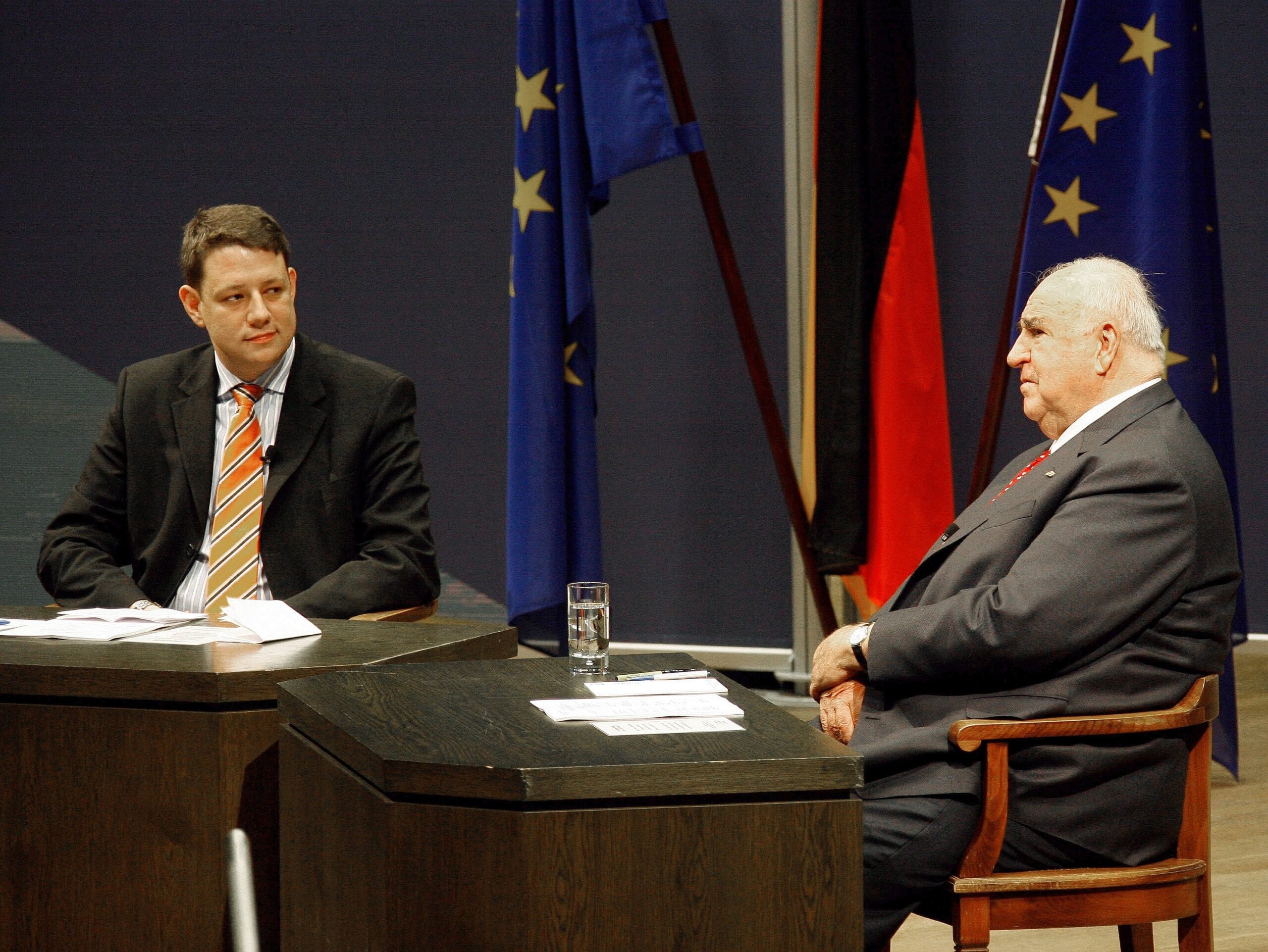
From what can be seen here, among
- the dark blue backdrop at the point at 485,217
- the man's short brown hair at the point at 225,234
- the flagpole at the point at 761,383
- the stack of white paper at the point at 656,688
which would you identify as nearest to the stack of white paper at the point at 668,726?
the stack of white paper at the point at 656,688

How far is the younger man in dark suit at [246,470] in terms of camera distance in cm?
307

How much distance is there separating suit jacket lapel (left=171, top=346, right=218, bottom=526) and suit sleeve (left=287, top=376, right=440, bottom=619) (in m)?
0.32

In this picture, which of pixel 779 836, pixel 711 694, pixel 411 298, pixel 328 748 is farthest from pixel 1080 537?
pixel 411 298

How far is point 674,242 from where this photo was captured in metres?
5.15

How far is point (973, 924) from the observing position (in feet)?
6.50

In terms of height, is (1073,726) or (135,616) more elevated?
(135,616)

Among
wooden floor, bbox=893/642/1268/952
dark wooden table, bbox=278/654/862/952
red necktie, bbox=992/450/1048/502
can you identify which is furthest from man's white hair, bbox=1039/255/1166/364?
wooden floor, bbox=893/642/1268/952

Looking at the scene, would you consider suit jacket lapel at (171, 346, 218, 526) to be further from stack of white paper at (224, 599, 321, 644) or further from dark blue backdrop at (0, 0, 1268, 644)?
dark blue backdrop at (0, 0, 1268, 644)

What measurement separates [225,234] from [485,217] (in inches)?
91.9

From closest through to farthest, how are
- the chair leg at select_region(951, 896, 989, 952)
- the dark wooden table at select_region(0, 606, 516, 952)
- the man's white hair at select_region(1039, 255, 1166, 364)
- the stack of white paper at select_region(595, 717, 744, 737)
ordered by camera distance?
the stack of white paper at select_region(595, 717, 744, 737) → the chair leg at select_region(951, 896, 989, 952) → the dark wooden table at select_region(0, 606, 516, 952) → the man's white hair at select_region(1039, 255, 1166, 364)

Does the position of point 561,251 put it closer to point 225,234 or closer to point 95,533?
point 225,234

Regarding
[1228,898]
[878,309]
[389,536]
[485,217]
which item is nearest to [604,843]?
[389,536]

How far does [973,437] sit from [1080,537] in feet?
9.57

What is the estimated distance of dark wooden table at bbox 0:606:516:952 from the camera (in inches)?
87.8
